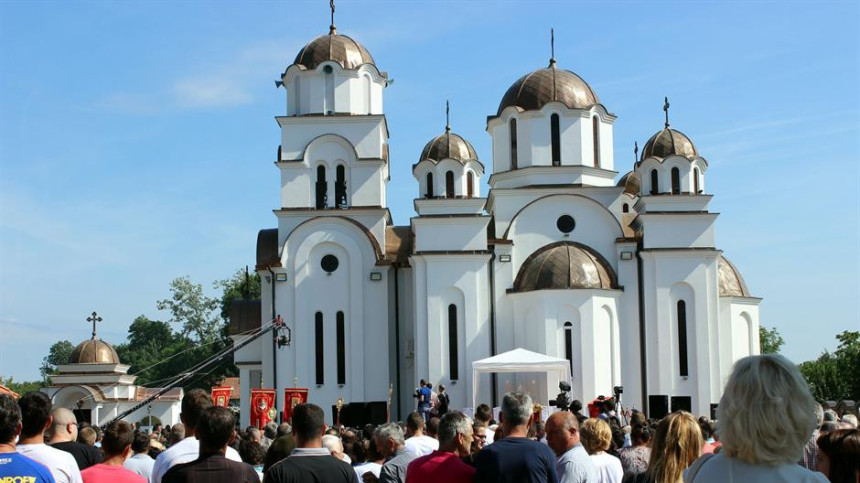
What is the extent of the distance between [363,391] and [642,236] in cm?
985

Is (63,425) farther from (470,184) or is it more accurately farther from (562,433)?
(470,184)

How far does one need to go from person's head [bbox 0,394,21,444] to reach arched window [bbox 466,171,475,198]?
31.3 metres

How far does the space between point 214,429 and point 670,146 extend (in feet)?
105

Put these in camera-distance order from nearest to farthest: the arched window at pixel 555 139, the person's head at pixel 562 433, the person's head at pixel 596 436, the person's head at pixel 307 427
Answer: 1. the person's head at pixel 307 427
2. the person's head at pixel 562 433
3. the person's head at pixel 596 436
4. the arched window at pixel 555 139

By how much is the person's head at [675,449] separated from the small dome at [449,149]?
30998 millimetres

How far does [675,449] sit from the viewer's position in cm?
639

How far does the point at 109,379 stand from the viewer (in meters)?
41.7

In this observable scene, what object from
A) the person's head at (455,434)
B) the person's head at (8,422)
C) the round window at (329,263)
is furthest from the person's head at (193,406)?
the round window at (329,263)

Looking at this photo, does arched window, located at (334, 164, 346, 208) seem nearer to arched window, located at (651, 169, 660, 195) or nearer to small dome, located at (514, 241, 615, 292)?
small dome, located at (514, 241, 615, 292)

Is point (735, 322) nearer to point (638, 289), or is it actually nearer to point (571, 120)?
point (638, 289)

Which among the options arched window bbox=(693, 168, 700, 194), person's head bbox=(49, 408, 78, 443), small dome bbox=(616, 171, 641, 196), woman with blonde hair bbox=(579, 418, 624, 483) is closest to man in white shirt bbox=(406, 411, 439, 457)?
woman with blonde hair bbox=(579, 418, 624, 483)

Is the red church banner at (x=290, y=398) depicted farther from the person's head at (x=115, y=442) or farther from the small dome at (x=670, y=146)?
the person's head at (x=115, y=442)

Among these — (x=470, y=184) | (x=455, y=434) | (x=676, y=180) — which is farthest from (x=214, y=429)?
(x=676, y=180)

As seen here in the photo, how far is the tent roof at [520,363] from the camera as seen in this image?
1209 inches
